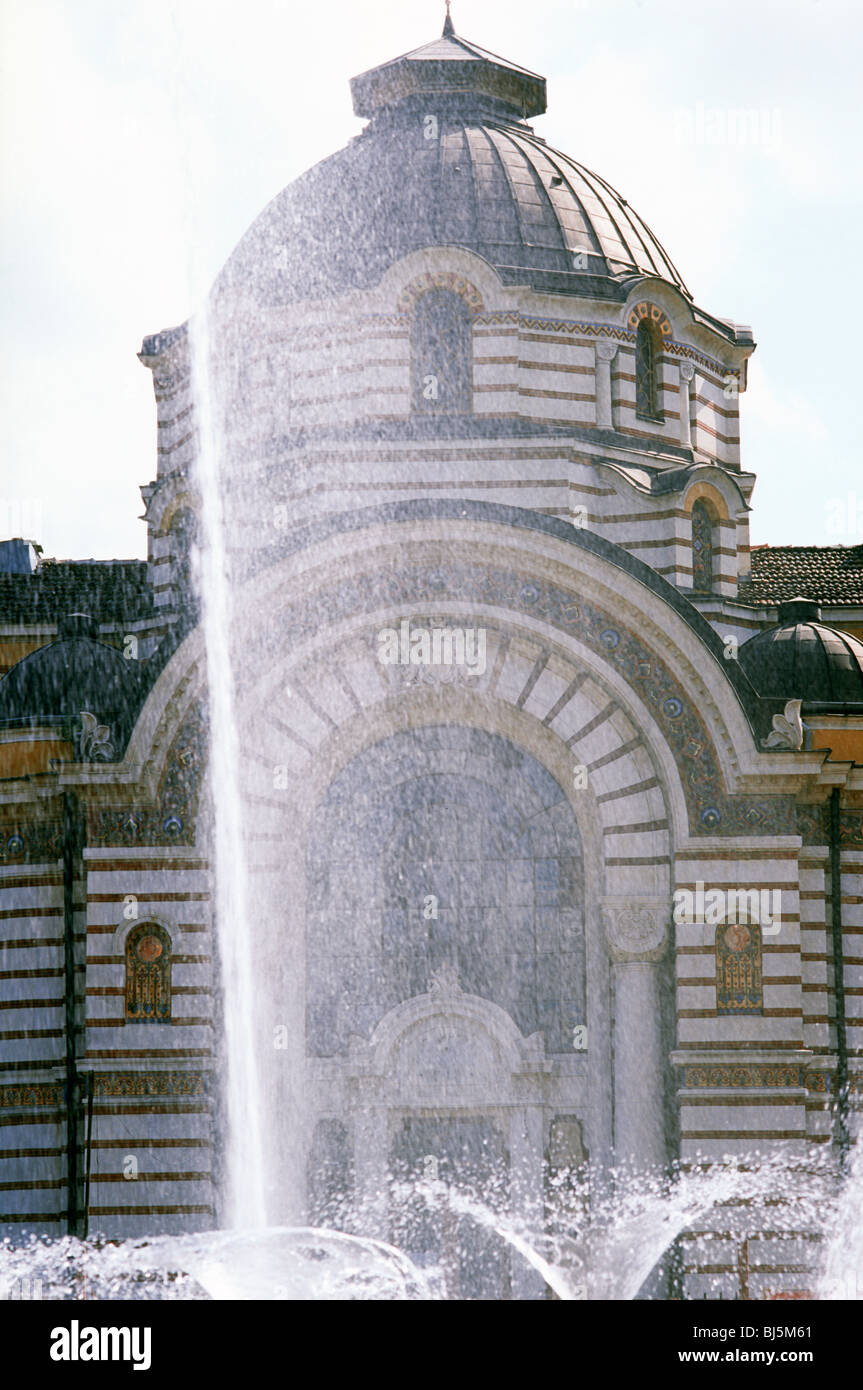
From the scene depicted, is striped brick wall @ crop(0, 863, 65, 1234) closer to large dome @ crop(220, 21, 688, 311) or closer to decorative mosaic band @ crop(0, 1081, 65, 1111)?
decorative mosaic band @ crop(0, 1081, 65, 1111)


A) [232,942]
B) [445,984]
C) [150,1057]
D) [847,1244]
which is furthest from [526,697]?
→ [847,1244]

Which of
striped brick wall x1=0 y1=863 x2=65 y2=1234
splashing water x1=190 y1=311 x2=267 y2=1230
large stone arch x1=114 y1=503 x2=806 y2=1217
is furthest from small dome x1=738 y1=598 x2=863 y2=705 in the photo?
striped brick wall x1=0 y1=863 x2=65 y2=1234

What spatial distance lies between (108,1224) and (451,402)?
11.1m

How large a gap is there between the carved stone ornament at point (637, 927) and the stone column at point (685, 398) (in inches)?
314

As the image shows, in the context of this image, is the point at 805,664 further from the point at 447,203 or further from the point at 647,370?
the point at 447,203

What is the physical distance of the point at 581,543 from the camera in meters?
22.1

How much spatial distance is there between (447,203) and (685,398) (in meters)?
4.13

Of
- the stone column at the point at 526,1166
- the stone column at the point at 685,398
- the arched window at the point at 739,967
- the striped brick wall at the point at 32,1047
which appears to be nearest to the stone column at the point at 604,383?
the stone column at the point at 685,398

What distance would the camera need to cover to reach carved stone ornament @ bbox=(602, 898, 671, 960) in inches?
854

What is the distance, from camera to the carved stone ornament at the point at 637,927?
21.7m

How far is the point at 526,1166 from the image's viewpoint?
21.7 m

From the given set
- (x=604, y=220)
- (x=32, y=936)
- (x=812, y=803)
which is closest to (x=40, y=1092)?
(x=32, y=936)
